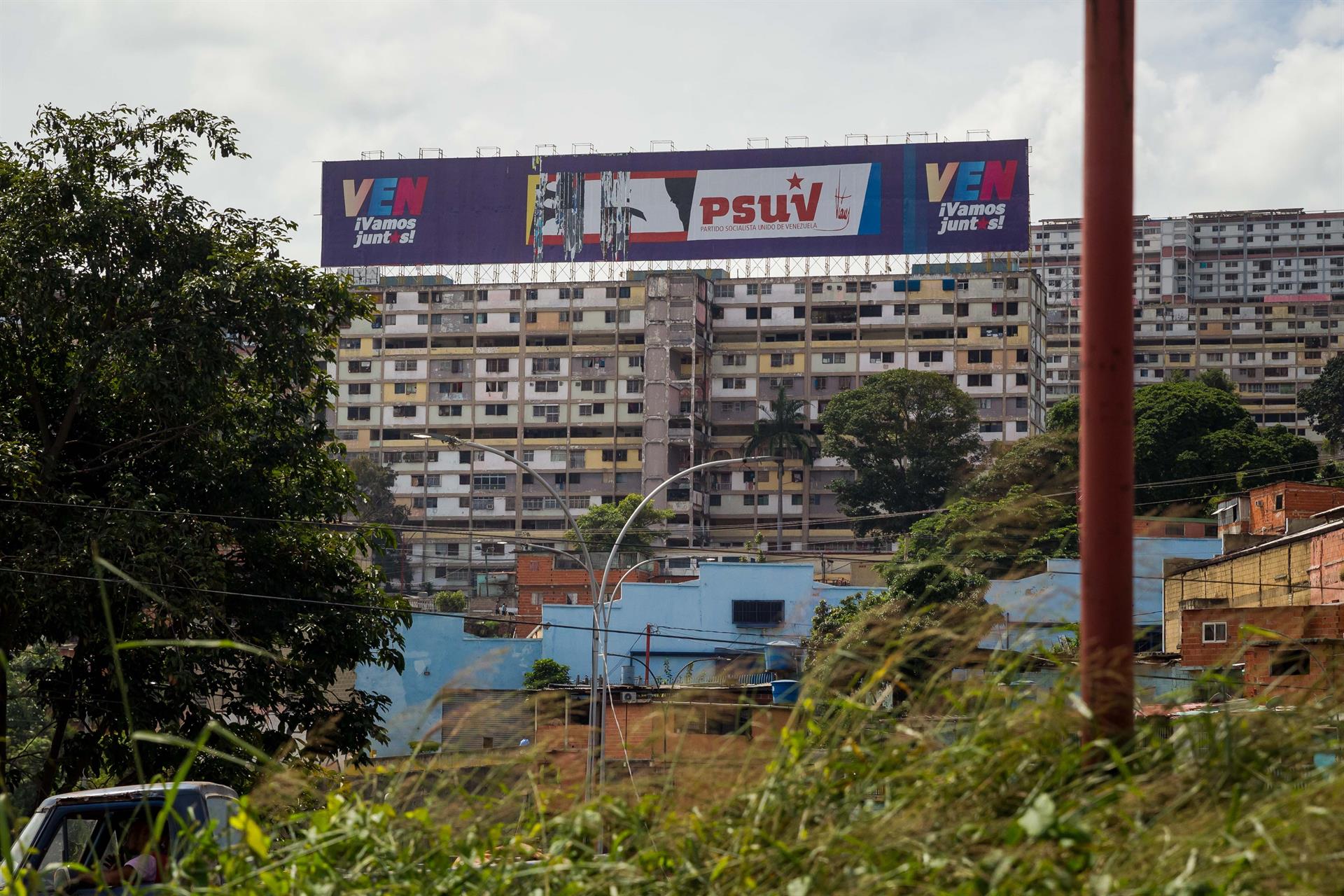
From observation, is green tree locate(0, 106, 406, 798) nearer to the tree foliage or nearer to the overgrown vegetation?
the overgrown vegetation

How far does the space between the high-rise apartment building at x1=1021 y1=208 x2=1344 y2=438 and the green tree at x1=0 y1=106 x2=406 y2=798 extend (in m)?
119

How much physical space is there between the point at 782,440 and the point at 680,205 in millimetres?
20549

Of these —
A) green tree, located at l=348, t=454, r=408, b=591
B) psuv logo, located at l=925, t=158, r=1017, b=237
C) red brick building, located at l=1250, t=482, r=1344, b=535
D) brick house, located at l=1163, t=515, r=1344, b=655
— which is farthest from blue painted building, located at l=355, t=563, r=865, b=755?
green tree, located at l=348, t=454, r=408, b=591

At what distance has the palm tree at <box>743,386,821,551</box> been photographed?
9769 centimetres

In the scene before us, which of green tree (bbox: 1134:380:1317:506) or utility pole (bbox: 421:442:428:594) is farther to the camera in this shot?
utility pole (bbox: 421:442:428:594)

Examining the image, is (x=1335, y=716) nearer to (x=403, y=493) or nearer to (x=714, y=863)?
(x=714, y=863)

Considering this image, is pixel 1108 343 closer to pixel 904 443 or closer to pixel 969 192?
pixel 969 192

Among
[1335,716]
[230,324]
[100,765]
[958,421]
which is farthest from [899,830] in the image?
[958,421]

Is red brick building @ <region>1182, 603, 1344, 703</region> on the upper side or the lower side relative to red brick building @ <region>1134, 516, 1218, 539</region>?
lower

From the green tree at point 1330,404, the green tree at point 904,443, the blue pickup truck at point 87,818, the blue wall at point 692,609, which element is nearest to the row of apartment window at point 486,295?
the green tree at point 904,443

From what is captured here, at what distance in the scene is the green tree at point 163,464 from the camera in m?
16.2

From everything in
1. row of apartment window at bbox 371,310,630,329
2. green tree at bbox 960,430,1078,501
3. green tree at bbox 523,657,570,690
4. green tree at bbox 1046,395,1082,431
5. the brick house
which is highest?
row of apartment window at bbox 371,310,630,329

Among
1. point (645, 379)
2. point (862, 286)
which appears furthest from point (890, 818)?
point (862, 286)

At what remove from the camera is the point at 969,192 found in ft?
267
